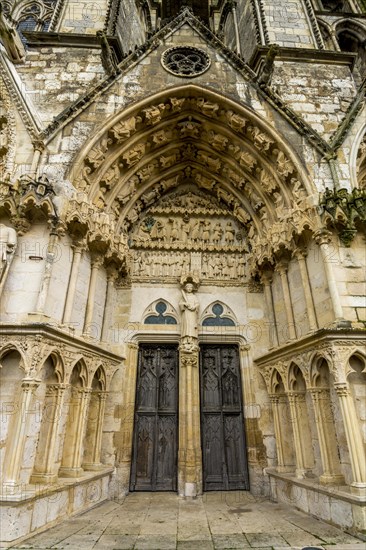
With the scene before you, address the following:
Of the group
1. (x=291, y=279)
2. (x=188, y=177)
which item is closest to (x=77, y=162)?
(x=188, y=177)

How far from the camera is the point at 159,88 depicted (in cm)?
648

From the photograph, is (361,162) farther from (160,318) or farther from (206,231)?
(160,318)

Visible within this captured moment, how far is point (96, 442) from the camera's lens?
5297 mm

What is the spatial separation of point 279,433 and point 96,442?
3.05m

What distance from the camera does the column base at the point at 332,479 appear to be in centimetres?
424

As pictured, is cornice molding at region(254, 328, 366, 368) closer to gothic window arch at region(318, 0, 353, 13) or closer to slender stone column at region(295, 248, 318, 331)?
slender stone column at region(295, 248, 318, 331)

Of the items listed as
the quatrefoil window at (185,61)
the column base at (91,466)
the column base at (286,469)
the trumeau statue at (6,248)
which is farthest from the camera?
the quatrefoil window at (185,61)

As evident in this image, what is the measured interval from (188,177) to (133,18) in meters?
6.56

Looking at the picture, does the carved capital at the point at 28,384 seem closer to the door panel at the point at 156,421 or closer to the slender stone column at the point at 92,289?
the slender stone column at the point at 92,289

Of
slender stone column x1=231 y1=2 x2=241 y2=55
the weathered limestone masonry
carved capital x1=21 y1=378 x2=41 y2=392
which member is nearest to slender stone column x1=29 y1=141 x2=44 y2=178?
the weathered limestone masonry

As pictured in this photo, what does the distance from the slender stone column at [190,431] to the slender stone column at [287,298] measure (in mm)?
1782

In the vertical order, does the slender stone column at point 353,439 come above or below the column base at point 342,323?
below

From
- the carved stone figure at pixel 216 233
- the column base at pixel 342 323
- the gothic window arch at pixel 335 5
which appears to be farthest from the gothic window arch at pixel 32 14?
the column base at pixel 342 323

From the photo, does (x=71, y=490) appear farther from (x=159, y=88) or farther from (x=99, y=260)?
(x=159, y=88)
